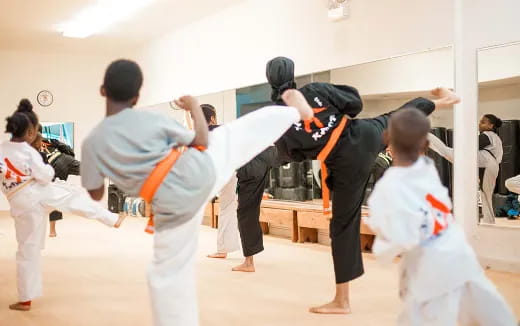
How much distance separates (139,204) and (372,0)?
5.12 m

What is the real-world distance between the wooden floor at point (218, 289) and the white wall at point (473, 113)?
0.32 meters

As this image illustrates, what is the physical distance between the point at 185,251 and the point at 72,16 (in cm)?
668

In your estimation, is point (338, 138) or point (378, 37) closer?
point (338, 138)

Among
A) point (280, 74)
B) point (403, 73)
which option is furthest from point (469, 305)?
point (403, 73)

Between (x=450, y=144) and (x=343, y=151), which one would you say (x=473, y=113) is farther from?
(x=343, y=151)

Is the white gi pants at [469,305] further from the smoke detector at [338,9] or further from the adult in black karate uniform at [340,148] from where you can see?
the smoke detector at [338,9]

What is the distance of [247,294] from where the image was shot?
348 centimetres

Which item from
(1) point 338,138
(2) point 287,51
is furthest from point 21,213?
(2) point 287,51

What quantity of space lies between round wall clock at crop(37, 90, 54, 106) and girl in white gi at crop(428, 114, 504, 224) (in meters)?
8.09

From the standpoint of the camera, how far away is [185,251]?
202 cm

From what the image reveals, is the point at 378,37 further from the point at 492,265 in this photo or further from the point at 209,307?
the point at 209,307

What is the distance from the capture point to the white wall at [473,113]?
13.7 ft

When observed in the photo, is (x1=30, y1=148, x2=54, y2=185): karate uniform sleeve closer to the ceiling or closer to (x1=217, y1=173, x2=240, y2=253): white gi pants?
(x1=217, y1=173, x2=240, y2=253): white gi pants

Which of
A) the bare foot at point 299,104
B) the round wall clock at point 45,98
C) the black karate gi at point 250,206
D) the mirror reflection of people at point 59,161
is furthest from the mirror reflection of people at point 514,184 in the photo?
the round wall clock at point 45,98
